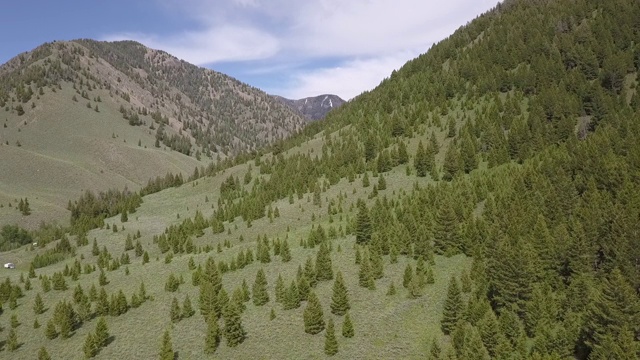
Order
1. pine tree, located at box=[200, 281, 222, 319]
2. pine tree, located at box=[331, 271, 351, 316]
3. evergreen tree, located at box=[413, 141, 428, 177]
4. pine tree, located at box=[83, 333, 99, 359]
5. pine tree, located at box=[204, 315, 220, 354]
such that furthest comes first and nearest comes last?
1. evergreen tree, located at box=[413, 141, 428, 177]
2. pine tree, located at box=[200, 281, 222, 319]
3. pine tree, located at box=[331, 271, 351, 316]
4. pine tree, located at box=[83, 333, 99, 359]
5. pine tree, located at box=[204, 315, 220, 354]

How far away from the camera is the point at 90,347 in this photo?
118ft

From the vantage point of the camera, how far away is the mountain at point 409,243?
34438 mm

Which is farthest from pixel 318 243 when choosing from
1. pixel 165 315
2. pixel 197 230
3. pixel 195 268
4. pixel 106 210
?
pixel 106 210

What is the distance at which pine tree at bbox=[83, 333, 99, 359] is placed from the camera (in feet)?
117

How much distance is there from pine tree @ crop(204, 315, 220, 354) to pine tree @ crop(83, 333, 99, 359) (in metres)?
9.66

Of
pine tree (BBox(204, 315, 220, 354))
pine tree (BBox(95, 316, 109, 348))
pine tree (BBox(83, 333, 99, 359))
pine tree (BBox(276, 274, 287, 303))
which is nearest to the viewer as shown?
pine tree (BBox(204, 315, 220, 354))

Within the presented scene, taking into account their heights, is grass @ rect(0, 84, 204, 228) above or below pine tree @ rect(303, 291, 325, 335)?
above

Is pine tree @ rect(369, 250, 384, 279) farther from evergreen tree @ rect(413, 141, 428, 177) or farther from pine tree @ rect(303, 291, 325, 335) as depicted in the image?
evergreen tree @ rect(413, 141, 428, 177)

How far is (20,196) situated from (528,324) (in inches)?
4862

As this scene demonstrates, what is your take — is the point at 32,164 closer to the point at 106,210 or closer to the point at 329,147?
the point at 106,210

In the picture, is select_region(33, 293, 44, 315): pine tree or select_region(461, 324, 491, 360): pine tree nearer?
select_region(461, 324, 491, 360): pine tree

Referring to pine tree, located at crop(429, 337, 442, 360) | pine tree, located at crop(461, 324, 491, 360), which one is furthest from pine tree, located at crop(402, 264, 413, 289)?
pine tree, located at crop(429, 337, 442, 360)

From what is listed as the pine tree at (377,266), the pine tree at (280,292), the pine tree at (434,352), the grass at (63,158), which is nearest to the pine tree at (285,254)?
the pine tree at (280,292)

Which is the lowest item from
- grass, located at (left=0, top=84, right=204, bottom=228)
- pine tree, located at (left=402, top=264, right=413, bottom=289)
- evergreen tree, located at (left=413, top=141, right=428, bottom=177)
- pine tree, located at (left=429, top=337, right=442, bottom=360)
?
pine tree, located at (left=429, top=337, right=442, bottom=360)
